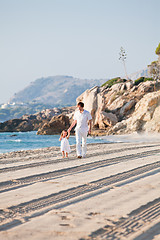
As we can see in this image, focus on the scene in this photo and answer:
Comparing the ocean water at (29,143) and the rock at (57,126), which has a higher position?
the rock at (57,126)

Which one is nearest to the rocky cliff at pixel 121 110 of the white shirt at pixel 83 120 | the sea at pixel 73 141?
the sea at pixel 73 141

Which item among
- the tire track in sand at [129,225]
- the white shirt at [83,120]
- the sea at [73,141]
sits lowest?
the sea at [73,141]

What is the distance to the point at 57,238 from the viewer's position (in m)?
3.08

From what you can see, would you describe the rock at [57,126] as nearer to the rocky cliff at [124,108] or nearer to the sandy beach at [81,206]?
the rocky cliff at [124,108]

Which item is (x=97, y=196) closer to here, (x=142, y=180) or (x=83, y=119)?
(x=142, y=180)

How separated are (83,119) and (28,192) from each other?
5804mm

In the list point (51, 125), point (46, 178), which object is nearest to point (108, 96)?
point (51, 125)

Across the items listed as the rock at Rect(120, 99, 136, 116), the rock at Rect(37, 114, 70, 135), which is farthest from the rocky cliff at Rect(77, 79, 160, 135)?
the rock at Rect(37, 114, 70, 135)

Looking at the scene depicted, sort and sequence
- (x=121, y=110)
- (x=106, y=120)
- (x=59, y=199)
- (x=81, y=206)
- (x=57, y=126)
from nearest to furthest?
(x=81, y=206), (x=59, y=199), (x=106, y=120), (x=121, y=110), (x=57, y=126)

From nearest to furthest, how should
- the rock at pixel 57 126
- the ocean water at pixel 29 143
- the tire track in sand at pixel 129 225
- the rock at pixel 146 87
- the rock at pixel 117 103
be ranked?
the tire track in sand at pixel 129 225, the ocean water at pixel 29 143, the rock at pixel 117 103, the rock at pixel 57 126, the rock at pixel 146 87

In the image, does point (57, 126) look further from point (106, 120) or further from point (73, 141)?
point (73, 141)

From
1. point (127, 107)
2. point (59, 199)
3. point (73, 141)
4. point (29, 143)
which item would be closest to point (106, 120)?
point (127, 107)

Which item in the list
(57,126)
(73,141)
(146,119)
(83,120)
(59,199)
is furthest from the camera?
(57,126)

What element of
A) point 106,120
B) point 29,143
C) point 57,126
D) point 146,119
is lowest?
point 29,143
